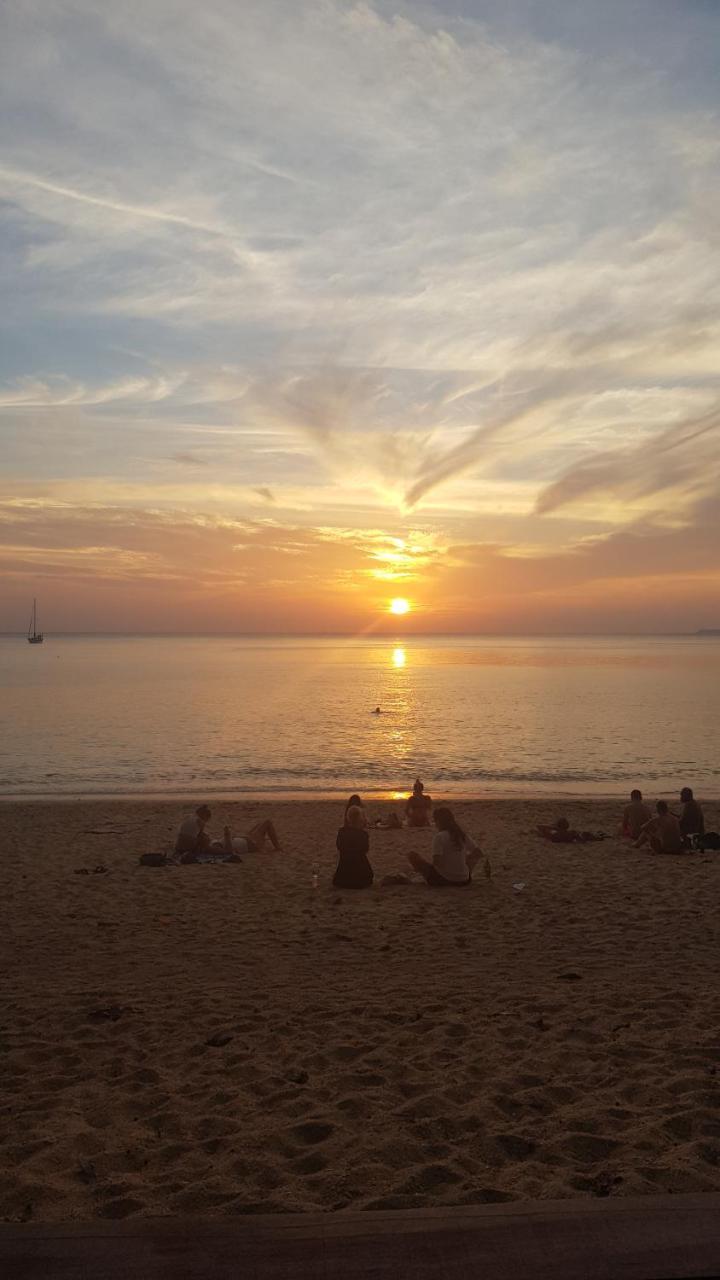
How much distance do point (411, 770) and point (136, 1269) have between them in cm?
3178

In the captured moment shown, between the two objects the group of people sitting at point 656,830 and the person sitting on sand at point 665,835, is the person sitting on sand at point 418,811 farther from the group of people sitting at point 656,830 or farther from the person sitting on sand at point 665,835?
the person sitting on sand at point 665,835

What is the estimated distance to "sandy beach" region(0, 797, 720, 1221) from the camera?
4.81 meters

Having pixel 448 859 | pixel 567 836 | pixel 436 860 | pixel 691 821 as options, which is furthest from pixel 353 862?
pixel 691 821

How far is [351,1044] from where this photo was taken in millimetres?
6910

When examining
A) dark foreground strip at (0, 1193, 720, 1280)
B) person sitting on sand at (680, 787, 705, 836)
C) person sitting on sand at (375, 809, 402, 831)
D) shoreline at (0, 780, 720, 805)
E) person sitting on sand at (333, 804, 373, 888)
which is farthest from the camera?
shoreline at (0, 780, 720, 805)

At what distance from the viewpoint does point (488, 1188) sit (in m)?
4.62

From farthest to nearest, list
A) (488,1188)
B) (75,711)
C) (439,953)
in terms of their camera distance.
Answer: (75,711)
(439,953)
(488,1188)

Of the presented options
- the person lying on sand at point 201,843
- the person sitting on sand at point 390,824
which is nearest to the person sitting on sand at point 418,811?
the person sitting on sand at point 390,824

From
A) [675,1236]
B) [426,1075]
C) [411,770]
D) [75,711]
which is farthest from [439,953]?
[75,711]

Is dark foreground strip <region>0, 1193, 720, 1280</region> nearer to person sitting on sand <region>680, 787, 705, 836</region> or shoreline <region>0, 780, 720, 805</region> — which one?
person sitting on sand <region>680, 787, 705, 836</region>

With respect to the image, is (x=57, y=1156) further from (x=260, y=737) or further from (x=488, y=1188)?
(x=260, y=737)

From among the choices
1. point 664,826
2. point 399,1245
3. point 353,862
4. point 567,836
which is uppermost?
point 399,1245

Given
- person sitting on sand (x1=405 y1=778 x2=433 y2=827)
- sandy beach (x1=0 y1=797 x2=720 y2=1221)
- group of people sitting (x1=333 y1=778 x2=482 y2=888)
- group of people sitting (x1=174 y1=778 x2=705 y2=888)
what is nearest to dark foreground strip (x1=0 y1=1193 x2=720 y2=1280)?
sandy beach (x1=0 y1=797 x2=720 y2=1221)

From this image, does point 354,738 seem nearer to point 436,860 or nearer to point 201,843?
point 201,843
